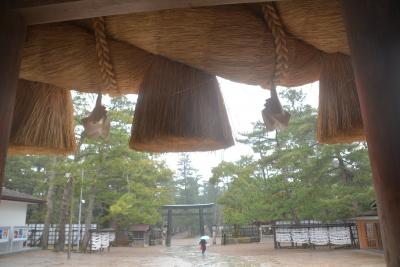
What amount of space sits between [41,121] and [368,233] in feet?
41.8

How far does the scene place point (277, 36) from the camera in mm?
741

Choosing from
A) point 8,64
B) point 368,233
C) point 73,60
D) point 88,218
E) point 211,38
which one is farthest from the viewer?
point 88,218

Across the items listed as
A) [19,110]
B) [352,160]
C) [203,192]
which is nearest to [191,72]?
[19,110]

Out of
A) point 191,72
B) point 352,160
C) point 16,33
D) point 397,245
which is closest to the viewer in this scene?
point 397,245

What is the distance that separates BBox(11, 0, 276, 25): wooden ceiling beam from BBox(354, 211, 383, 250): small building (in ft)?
37.4

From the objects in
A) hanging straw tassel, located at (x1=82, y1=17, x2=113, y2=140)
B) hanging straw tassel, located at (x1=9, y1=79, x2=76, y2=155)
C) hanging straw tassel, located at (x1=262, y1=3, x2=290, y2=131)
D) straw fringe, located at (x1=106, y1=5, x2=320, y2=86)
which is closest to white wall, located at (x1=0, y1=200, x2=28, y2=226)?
hanging straw tassel, located at (x1=9, y1=79, x2=76, y2=155)

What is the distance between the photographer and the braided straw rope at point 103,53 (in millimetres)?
779

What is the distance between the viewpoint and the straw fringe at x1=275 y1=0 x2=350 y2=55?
2.22ft

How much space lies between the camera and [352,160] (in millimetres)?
10453

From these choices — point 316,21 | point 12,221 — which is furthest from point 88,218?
point 316,21

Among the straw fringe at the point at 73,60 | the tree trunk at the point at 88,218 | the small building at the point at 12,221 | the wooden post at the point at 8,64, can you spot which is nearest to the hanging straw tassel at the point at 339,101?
the straw fringe at the point at 73,60

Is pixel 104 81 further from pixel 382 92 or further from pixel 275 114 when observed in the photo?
pixel 382 92

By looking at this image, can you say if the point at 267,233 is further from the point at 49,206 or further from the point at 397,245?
the point at 397,245

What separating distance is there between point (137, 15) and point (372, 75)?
0.52 meters
